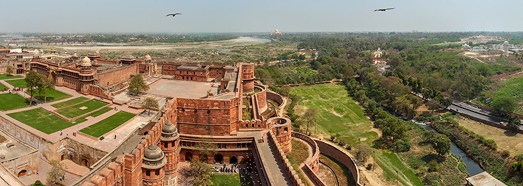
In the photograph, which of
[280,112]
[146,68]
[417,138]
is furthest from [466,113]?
[146,68]

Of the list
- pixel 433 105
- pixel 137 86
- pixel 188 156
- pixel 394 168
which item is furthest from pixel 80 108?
pixel 433 105

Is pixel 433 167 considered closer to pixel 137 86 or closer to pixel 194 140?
pixel 194 140

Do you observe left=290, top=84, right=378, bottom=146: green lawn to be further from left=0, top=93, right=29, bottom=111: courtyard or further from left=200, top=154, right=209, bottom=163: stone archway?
left=0, top=93, right=29, bottom=111: courtyard

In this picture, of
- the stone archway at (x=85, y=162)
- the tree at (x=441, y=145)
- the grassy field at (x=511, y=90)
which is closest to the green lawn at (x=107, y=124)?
the stone archway at (x=85, y=162)

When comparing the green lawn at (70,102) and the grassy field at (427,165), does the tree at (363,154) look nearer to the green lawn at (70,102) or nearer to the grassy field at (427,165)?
the grassy field at (427,165)

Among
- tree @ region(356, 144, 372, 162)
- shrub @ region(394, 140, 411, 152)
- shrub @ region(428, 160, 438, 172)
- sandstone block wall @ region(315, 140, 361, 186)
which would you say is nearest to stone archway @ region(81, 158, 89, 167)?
A: sandstone block wall @ region(315, 140, 361, 186)

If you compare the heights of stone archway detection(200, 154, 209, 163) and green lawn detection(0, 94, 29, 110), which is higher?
green lawn detection(0, 94, 29, 110)

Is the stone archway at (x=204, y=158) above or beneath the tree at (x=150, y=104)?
beneath

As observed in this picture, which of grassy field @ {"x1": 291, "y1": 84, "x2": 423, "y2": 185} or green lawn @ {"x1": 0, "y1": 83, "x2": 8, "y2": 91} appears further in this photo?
green lawn @ {"x1": 0, "y1": 83, "x2": 8, "y2": 91}
